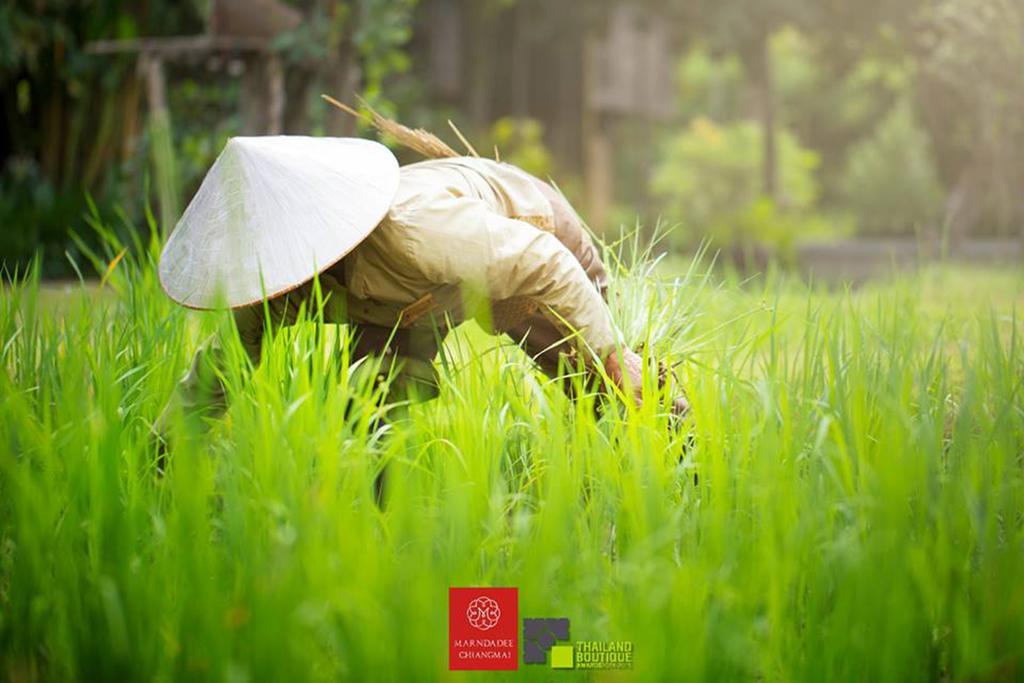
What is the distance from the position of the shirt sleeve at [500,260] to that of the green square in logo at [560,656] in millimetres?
723

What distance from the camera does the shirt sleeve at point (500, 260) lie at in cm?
204

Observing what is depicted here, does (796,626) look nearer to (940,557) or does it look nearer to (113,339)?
(940,557)

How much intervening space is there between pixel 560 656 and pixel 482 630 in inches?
4.2

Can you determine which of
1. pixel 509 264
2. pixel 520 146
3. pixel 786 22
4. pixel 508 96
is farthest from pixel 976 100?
pixel 509 264

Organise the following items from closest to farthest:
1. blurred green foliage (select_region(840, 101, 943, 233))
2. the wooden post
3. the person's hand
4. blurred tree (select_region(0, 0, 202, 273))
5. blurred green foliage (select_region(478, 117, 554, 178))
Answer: the person's hand
blurred tree (select_region(0, 0, 202, 273))
blurred green foliage (select_region(478, 117, 554, 178))
the wooden post
blurred green foliage (select_region(840, 101, 943, 233))

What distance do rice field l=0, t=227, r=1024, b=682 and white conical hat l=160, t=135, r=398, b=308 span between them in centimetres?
10

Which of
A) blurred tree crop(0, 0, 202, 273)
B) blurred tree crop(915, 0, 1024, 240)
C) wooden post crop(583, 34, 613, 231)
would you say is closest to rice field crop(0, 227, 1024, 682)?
blurred tree crop(915, 0, 1024, 240)

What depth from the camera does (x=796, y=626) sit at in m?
1.61

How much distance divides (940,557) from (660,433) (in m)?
0.54

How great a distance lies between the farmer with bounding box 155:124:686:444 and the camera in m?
1.87

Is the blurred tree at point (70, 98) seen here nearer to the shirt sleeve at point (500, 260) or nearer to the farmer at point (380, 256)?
the farmer at point (380, 256)

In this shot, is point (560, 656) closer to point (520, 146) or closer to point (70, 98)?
point (70, 98)

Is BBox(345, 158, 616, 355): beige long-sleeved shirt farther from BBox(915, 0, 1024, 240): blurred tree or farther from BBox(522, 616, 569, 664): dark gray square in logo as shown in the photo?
BBox(915, 0, 1024, 240): blurred tree

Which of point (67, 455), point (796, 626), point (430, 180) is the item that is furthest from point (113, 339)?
point (796, 626)
